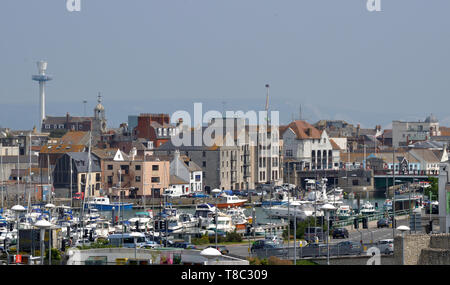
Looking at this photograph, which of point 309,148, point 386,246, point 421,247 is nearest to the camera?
point 421,247

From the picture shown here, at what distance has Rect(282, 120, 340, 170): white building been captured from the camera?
50.4 m

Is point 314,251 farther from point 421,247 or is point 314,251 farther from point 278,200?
point 278,200

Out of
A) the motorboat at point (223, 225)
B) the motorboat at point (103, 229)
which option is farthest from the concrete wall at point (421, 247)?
the motorboat at point (223, 225)

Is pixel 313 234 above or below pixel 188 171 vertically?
below

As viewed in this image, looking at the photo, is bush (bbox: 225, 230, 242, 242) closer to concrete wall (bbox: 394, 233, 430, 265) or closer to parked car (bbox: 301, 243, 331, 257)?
parked car (bbox: 301, 243, 331, 257)

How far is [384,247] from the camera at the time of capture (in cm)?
1347

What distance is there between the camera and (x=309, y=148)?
5088 centimetres

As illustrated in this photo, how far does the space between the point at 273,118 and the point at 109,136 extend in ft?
31.3

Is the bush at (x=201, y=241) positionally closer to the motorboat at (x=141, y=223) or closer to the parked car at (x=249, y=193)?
the motorboat at (x=141, y=223)

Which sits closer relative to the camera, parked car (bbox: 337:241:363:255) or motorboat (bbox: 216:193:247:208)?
parked car (bbox: 337:241:363:255)

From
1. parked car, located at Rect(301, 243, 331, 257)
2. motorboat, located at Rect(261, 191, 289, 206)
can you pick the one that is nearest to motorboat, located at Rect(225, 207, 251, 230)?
motorboat, located at Rect(261, 191, 289, 206)

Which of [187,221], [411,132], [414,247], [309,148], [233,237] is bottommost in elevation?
[187,221]

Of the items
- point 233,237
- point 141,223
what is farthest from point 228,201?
point 233,237
